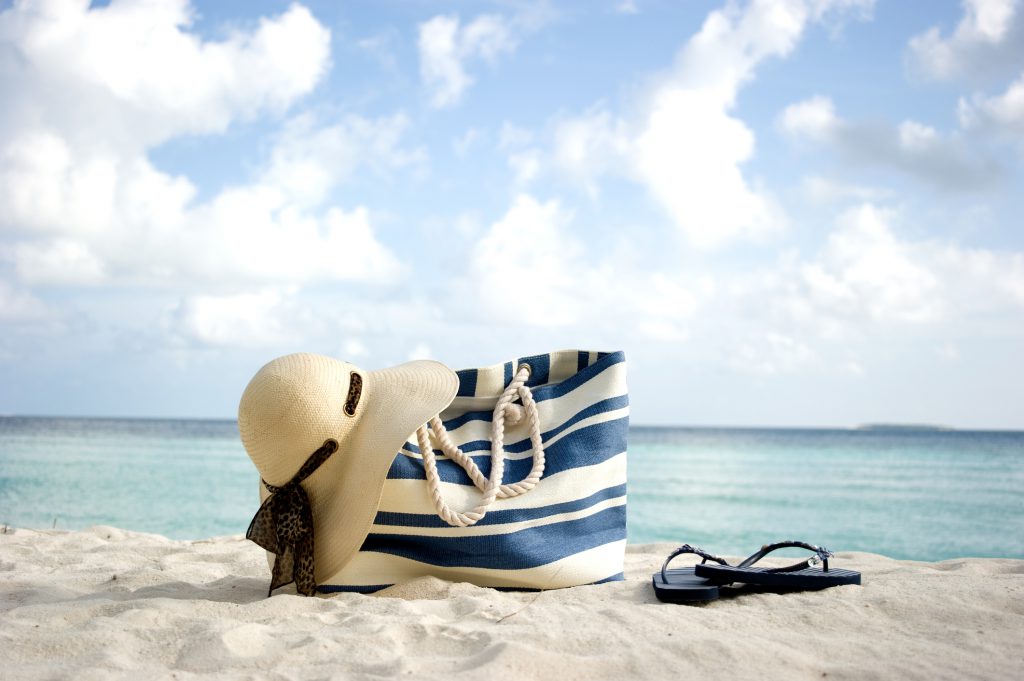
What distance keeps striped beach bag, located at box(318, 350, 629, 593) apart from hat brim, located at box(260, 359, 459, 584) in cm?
6

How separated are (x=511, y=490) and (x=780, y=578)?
0.87 meters

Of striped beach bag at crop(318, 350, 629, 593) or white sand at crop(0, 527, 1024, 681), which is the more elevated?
striped beach bag at crop(318, 350, 629, 593)

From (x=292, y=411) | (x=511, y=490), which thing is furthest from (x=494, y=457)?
(x=292, y=411)

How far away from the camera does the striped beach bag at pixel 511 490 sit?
261 cm

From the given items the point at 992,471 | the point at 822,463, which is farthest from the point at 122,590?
the point at 822,463

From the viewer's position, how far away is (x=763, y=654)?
1816 millimetres

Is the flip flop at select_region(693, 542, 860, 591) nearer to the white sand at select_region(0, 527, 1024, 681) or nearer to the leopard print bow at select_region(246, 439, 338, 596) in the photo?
the white sand at select_region(0, 527, 1024, 681)

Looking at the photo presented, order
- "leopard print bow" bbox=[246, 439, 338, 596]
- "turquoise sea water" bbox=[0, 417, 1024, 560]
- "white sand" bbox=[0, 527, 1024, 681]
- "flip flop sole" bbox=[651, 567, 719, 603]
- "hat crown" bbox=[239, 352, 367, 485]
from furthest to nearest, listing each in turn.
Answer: "turquoise sea water" bbox=[0, 417, 1024, 560], "leopard print bow" bbox=[246, 439, 338, 596], "hat crown" bbox=[239, 352, 367, 485], "flip flop sole" bbox=[651, 567, 719, 603], "white sand" bbox=[0, 527, 1024, 681]

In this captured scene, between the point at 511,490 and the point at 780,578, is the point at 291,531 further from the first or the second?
the point at 780,578

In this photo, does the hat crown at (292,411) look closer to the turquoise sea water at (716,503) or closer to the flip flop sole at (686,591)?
the flip flop sole at (686,591)

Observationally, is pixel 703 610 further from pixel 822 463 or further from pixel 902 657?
pixel 822 463

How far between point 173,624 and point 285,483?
0.56 meters

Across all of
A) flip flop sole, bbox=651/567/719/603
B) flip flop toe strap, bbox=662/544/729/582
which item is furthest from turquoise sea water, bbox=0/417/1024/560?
flip flop sole, bbox=651/567/719/603

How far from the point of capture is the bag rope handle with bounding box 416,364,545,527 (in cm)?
258
